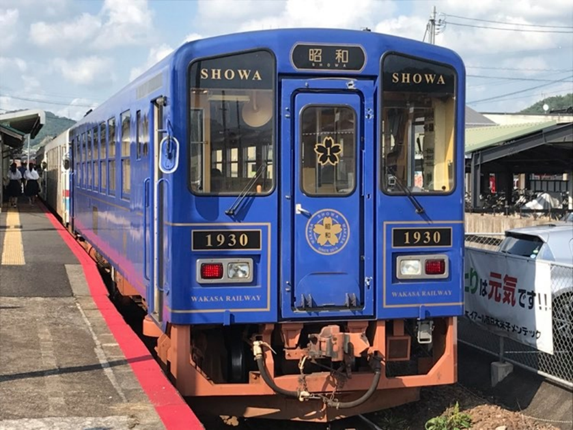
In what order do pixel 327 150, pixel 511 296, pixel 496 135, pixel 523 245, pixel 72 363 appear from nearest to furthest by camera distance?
pixel 327 150 < pixel 72 363 < pixel 511 296 < pixel 523 245 < pixel 496 135

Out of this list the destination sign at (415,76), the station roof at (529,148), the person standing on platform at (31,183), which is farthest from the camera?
the person standing on platform at (31,183)

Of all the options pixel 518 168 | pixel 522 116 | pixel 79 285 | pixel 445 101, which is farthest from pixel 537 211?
pixel 522 116

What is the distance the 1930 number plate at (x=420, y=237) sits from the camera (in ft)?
21.0

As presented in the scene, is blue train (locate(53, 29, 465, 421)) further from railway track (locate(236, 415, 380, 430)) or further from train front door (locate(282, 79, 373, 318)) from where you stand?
railway track (locate(236, 415, 380, 430))

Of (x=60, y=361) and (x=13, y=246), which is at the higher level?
(x=13, y=246)

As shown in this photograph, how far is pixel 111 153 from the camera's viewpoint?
31.5 ft

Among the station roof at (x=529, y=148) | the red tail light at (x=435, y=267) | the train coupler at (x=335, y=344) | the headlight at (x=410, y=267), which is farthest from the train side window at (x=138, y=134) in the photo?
the station roof at (x=529, y=148)

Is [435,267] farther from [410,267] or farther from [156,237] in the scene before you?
[156,237]

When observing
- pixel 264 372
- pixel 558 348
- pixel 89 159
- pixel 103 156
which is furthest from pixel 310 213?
pixel 89 159

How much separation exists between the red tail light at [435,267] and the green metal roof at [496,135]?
1743cm

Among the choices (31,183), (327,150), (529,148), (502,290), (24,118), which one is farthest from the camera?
(31,183)

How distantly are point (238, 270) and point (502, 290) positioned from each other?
3.83 m

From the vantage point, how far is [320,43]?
6.28 m

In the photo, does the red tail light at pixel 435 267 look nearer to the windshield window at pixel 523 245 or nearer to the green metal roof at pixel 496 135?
the windshield window at pixel 523 245
